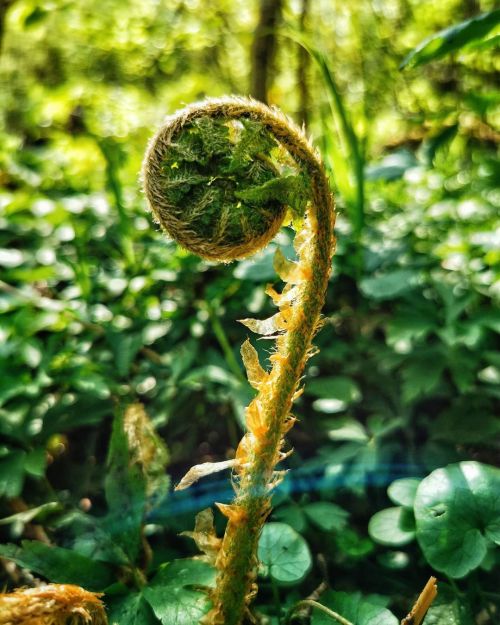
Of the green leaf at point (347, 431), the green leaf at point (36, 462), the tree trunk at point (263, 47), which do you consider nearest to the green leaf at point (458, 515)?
the green leaf at point (347, 431)

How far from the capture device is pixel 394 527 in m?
1.20

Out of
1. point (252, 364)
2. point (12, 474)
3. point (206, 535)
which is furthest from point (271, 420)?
point (12, 474)

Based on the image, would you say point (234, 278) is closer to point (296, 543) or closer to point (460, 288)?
point (460, 288)

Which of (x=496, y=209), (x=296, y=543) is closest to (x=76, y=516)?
(x=296, y=543)

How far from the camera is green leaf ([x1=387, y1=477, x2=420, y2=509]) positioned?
3.87 ft

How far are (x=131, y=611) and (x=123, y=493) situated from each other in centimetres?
24

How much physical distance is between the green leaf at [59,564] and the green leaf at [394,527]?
53 cm

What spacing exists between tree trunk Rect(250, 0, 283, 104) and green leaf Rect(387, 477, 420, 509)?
2.17 m

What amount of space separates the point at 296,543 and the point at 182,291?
0.93 m

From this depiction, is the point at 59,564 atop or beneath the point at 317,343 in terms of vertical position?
beneath

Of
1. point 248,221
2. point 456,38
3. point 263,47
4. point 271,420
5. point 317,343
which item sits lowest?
point 317,343

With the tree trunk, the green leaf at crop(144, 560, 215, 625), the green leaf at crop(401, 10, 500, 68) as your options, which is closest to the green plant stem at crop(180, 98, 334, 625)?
the green leaf at crop(144, 560, 215, 625)

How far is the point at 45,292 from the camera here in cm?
194

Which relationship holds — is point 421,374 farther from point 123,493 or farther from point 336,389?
point 123,493
